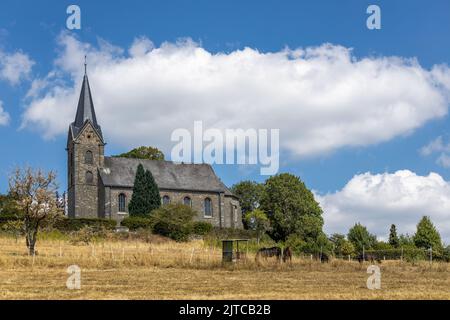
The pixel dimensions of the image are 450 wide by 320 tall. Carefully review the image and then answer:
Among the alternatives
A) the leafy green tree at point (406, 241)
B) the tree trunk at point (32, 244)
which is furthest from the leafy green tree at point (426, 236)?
the tree trunk at point (32, 244)

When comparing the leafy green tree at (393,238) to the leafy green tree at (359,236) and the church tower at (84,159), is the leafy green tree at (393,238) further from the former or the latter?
the church tower at (84,159)

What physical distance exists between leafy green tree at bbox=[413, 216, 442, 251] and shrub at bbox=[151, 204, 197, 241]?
23.3 metres

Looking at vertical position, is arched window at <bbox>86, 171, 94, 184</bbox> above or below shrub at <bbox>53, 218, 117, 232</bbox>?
above

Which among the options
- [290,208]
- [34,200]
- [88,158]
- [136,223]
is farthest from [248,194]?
[34,200]

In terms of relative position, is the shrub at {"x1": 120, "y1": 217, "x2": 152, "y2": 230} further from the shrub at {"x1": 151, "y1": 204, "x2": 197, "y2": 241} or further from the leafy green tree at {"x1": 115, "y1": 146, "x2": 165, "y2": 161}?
the leafy green tree at {"x1": 115, "y1": 146, "x2": 165, "y2": 161}

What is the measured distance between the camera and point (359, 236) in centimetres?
6919

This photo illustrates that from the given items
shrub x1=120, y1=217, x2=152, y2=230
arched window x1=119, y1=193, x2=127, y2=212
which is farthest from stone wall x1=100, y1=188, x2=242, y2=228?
shrub x1=120, y1=217, x2=152, y2=230

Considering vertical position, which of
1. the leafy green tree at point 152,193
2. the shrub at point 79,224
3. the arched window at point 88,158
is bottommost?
the shrub at point 79,224

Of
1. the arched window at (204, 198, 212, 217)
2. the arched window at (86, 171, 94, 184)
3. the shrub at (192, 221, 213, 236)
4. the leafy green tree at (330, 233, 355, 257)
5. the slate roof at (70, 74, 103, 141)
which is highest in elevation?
the slate roof at (70, 74, 103, 141)

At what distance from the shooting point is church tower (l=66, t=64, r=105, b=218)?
73375mm

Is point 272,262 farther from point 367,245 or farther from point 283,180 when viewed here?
point 283,180

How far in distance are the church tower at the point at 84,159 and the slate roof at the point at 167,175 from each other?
1.58 metres

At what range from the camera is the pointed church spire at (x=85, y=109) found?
76.2 metres
